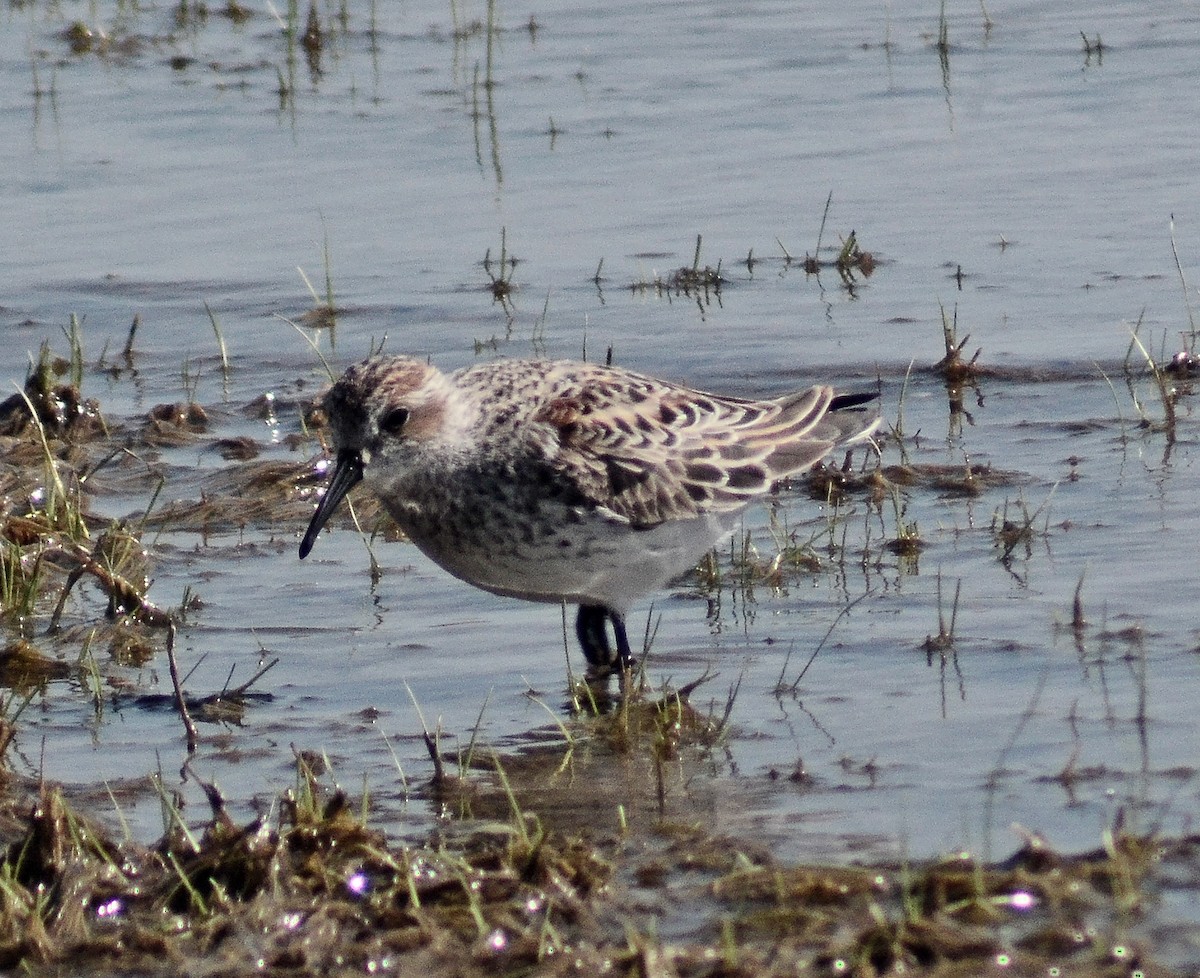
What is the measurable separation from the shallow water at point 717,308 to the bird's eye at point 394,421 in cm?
72

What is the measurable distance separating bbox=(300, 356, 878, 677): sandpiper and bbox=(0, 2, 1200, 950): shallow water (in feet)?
0.91

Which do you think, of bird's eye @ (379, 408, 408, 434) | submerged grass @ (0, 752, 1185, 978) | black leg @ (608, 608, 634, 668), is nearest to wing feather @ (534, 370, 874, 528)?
black leg @ (608, 608, 634, 668)

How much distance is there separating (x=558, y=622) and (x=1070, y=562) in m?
1.71

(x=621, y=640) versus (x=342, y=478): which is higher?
(x=342, y=478)

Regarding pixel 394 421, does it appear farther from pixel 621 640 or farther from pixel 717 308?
pixel 717 308

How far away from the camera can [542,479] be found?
6363 mm

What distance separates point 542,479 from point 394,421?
48cm

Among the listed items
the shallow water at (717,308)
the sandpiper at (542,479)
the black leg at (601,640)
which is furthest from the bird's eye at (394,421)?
the black leg at (601,640)

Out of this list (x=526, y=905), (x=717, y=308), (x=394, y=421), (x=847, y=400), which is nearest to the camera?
(x=526, y=905)

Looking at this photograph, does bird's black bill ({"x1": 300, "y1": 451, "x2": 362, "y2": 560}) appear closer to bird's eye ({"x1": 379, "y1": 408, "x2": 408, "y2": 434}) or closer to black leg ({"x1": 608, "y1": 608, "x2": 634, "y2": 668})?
bird's eye ({"x1": 379, "y1": 408, "x2": 408, "y2": 434})

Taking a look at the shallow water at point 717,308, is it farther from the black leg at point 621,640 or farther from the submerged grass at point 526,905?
the submerged grass at point 526,905

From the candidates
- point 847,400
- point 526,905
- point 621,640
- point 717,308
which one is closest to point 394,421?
point 621,640

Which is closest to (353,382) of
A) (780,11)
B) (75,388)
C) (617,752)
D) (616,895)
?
(617,752)

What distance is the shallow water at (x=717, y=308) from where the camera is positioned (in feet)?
18.5
